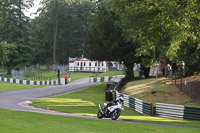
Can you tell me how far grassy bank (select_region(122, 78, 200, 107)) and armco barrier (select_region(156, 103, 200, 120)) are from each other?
2439 mm

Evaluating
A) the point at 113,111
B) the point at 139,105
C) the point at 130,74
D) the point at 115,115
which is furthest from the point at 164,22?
the point at 130,74

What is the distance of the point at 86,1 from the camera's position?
105 metres

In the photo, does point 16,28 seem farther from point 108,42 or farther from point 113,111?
point 113,111

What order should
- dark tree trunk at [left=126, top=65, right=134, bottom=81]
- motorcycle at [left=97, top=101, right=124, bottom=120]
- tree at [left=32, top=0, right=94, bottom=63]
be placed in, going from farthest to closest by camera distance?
1. tree at [left=32, top=0, right=94, bottom=63]
2. dark tree trunk at [left=126, top=65, right=134, bottom=81]
3. motorcycle at [left=97, top=101, right=124, bottom=120]

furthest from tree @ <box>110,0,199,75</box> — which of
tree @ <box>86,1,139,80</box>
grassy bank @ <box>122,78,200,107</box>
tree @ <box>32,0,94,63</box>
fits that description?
tree @ <box>32,0,94,63</box>

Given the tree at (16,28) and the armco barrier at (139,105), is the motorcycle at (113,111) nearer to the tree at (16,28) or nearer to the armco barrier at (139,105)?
the armco barrier at (139,105)

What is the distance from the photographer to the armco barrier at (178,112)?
2295 centimetres

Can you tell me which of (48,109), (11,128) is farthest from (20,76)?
(11,128)

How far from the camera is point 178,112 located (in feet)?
78.1

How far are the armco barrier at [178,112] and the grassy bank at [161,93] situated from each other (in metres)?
2.44

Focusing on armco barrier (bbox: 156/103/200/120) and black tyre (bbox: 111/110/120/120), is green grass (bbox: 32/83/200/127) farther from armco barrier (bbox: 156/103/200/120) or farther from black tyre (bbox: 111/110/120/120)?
black tyre (bbox: 111/110/120/120)

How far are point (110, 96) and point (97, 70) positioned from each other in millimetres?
44110

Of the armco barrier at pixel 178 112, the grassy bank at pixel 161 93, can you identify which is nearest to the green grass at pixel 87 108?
the armco barrier at pixel 178 112

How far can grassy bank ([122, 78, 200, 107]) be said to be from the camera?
2794 cm
